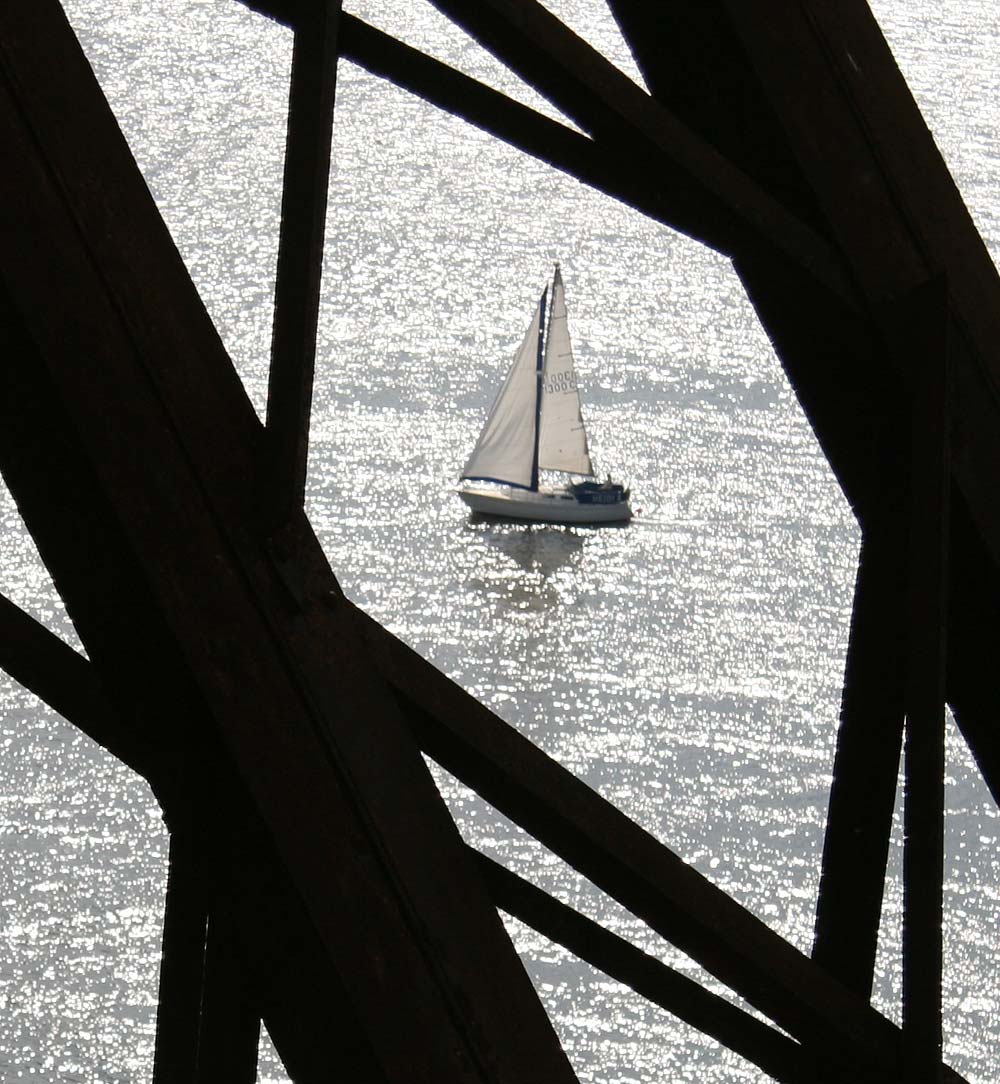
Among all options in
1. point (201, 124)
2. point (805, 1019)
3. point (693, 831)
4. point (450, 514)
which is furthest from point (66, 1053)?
point (201, 124)

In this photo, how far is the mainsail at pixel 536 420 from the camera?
39.0 metres

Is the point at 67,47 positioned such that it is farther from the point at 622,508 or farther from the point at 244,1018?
the point at 622,508

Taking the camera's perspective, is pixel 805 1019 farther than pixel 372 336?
No

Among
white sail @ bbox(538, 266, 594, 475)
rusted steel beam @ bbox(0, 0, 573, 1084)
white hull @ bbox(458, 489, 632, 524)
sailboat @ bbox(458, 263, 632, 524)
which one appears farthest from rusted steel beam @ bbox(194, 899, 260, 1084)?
white sail @ bbox(538, 266, 594, 475)

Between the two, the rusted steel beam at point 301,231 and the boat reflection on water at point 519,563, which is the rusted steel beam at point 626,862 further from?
the boat reflection on water at point 519,563

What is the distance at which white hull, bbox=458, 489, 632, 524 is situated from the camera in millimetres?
38469

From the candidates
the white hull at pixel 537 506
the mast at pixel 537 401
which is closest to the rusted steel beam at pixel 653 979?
the white hull at pixel 537 506

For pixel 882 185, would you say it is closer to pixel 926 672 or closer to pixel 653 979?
pixel 926 672

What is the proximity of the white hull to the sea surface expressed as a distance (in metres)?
0.37

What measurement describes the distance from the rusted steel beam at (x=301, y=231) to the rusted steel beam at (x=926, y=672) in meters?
→ 0.46

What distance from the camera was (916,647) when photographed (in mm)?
1423

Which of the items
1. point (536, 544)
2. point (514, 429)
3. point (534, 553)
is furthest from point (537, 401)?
point (534, 553)

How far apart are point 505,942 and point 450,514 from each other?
3715 centimetres

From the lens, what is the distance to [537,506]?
39.6 metres
